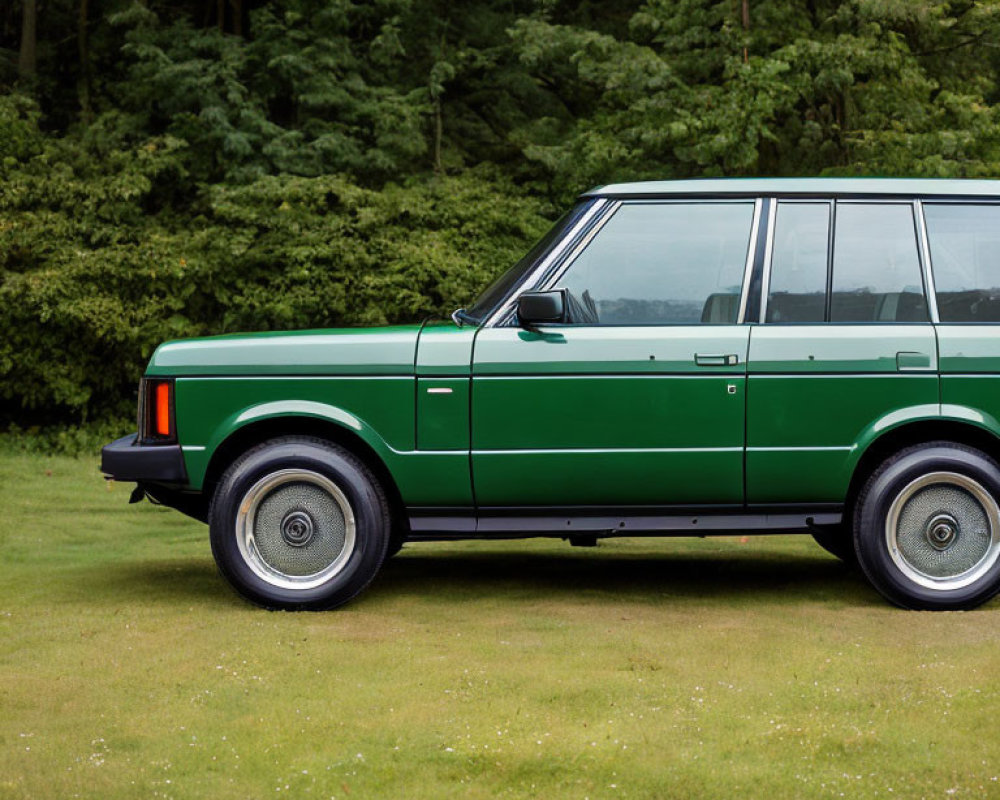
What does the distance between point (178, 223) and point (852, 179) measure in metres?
12.0

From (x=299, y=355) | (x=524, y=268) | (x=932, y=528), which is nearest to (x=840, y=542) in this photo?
(x=932, y=528)

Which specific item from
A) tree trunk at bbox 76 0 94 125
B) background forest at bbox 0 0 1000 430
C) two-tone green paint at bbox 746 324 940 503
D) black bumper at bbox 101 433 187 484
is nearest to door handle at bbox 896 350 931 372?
two-tone green paint at bbox 746 324 940 503

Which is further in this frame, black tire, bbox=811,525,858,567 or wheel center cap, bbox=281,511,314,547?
black tire, bbox=811,525,858,567

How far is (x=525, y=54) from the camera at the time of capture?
55.0ft

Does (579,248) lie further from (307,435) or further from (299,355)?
(307,435)

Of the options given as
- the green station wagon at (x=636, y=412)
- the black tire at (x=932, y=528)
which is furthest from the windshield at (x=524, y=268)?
the black tire at (x=932, y=528)

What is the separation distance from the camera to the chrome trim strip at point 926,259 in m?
6.78

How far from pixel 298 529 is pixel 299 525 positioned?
2cm

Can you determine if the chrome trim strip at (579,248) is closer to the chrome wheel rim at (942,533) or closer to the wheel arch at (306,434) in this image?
A: the wheel arch at (306,434)

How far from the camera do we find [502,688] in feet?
17.2

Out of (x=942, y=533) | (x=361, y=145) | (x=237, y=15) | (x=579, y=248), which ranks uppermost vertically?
(x=237, y=15)

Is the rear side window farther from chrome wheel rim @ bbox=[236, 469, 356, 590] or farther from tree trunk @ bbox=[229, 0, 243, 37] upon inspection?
tree trunk @ bbox=[229, 0, 243, 37]

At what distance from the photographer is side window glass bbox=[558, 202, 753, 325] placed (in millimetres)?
6715

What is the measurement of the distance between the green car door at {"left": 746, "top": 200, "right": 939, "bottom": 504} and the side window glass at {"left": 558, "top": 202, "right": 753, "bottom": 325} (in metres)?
0.20
